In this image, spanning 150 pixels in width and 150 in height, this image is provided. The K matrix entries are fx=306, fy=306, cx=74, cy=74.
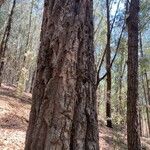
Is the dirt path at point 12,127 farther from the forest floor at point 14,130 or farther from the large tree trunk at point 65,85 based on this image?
the large tree trunk at point 65,85

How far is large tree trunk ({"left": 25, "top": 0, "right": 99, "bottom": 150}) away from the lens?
8.05ft

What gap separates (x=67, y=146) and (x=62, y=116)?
238mm

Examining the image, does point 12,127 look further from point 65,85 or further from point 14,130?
point 65,85

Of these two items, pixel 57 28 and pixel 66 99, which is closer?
pixel 66 99

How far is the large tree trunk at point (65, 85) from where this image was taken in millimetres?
2453

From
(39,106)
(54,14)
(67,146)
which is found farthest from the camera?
(54,14)

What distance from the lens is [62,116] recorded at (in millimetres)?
2453

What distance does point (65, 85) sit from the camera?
2533mm

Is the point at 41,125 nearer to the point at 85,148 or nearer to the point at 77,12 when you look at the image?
the point at 85,148

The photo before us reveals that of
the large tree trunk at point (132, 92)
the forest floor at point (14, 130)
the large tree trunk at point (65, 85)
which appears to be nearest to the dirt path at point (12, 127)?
the forest floor at point (14, 130)

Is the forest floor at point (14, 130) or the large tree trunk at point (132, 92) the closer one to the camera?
the large tree trunk at point (132, 92)

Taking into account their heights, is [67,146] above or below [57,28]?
below

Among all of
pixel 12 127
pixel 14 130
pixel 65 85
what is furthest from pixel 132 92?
pixel 65 85

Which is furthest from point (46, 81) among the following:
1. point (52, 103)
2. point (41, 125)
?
point (41, 125)
